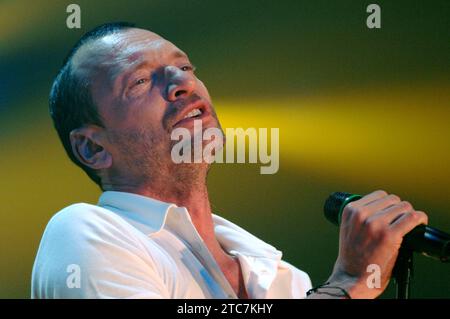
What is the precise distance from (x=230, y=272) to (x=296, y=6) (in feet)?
2.59

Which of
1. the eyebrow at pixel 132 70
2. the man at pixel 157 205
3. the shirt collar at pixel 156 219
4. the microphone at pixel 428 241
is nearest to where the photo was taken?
the microphone at pixel 428 241

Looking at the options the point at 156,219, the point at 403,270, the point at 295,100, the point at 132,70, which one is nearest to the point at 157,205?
the point at 156,219

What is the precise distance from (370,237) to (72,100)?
0.88 metres

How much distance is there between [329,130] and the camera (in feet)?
6.59

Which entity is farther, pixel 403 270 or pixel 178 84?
pixel 178 84

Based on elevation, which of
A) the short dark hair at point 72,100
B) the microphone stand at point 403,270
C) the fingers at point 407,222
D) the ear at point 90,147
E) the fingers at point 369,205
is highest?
the short dark hair at point 72,100

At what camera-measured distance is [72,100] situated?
1.91 m

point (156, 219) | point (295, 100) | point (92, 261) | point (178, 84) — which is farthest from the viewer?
point (295, 100)

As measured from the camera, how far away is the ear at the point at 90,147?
1.89m

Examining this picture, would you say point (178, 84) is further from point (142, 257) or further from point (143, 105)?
point (142, 257)

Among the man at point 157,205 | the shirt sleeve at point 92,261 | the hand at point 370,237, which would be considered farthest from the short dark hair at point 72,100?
the hand at point 370,237

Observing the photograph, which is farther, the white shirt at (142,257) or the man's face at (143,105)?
the man's face at (143,105)

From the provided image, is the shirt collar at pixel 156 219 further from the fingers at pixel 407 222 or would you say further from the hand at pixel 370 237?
the fingers at pixel 407 222

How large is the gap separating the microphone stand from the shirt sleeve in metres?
0.52
